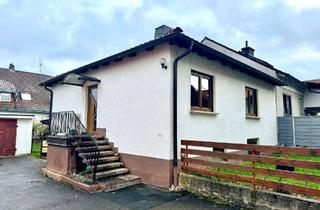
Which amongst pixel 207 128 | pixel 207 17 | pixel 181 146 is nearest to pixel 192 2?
pixel 207 17

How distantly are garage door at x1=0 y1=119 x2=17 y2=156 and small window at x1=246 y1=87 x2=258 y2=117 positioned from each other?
1417 cm

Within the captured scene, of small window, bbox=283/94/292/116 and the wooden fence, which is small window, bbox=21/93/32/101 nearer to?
the wooden fence

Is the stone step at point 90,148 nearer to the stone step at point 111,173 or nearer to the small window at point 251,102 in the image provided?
the stone step at point 111,173

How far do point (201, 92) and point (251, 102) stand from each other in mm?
4137

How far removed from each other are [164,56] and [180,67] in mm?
575

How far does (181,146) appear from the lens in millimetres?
6570

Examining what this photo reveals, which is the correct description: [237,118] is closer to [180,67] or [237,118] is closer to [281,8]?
[180,67]

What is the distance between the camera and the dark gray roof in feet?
61.9

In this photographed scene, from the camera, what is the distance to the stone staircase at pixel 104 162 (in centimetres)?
668

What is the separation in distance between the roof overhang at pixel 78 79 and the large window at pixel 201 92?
393 centimetres

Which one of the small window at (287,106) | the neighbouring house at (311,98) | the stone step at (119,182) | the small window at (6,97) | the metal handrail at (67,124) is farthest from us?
the small window at (6,97)

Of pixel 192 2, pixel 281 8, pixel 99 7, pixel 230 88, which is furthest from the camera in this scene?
pixel 281 8

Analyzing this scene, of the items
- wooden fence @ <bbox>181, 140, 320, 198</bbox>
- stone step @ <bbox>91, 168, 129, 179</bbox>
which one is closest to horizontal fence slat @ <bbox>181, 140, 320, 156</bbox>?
wooden fence @ <bbox>181, 140, 320, 198</bbox>

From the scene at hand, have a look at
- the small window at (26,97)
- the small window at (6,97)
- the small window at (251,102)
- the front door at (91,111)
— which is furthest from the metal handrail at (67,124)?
the small window at (26,97)
